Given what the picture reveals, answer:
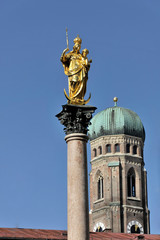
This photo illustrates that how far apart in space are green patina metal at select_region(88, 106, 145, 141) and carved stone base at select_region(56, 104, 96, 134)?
9432 centimetres

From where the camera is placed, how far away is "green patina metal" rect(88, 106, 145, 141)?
123 m

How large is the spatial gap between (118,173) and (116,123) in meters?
8.26

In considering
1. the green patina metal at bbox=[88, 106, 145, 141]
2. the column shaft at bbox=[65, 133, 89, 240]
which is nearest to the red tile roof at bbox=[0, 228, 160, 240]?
the column shaft at bbox=[65, 133, 89, 240]

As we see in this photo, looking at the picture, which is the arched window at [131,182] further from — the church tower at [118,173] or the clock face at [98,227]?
the clock face at [98,227]

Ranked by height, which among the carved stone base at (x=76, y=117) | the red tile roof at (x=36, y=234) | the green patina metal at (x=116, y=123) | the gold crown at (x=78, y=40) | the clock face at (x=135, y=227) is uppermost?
the green patina metal at (x=116, y=123)

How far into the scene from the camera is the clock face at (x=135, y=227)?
118 m

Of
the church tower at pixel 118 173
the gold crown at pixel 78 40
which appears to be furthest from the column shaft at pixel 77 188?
the church tower at pixel 118 173

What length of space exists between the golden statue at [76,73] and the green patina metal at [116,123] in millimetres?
93694

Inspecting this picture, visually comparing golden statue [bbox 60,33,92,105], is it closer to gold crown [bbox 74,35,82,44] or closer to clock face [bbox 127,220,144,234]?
gold crown [bbox 74,35,82,44]

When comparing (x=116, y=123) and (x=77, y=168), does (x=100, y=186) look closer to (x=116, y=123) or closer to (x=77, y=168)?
(x=116, y=123)

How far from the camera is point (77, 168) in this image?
27750 mm

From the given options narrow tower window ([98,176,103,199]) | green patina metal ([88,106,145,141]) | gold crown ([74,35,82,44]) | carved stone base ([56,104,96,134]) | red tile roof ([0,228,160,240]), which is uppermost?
green patina metal ([88,106,145,141])

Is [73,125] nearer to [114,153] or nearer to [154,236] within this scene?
[154,236]

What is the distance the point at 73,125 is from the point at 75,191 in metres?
2.60
